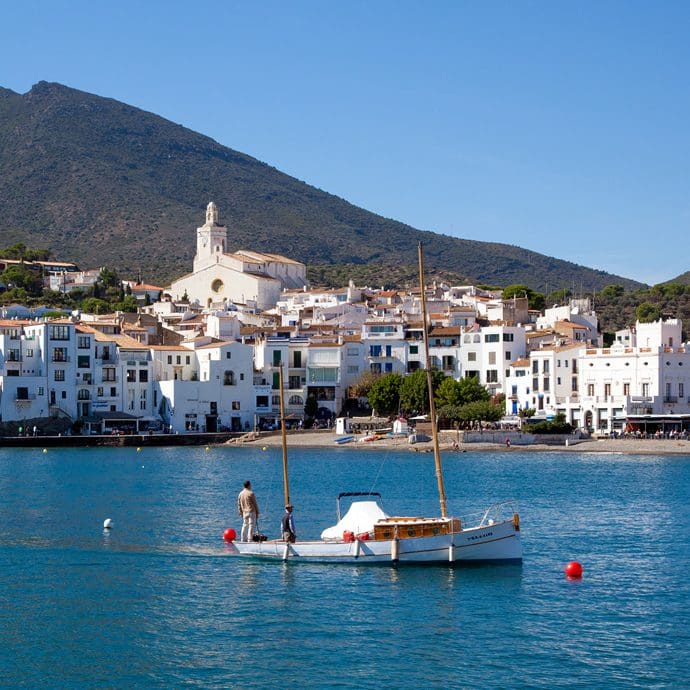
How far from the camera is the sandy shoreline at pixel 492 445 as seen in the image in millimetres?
74875

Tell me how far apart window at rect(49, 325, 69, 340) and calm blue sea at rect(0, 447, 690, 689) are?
3916 centimetres

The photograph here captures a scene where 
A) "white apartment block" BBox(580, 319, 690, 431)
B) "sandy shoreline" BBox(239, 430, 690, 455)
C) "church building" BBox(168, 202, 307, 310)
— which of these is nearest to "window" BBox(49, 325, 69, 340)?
"sandy shoreline" BBox(239, 430, 690, 455)

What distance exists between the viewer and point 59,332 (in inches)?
3442

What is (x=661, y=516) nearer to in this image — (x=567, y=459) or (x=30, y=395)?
(x=567, y=459)

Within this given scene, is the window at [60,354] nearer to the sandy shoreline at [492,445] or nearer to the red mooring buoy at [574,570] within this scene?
the sandy shoreline at [492,445]

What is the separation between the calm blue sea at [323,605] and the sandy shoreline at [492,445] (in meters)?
26.6

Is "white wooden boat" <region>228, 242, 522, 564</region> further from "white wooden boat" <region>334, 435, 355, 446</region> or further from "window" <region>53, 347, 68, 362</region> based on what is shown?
"window" <region>53, 347, 68, 362</region>

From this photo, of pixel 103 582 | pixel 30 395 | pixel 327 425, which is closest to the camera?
pixel 103 582

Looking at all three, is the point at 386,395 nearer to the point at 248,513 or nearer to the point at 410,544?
the point at 248,513

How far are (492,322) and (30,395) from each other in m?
33.8

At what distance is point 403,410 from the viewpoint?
8919cm

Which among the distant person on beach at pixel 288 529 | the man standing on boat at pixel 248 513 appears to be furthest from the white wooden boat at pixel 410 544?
the man standing on boat at pixel 248 513

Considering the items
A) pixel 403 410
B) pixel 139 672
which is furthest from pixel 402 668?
pixel 403 410

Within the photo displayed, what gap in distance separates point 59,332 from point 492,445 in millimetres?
29543
